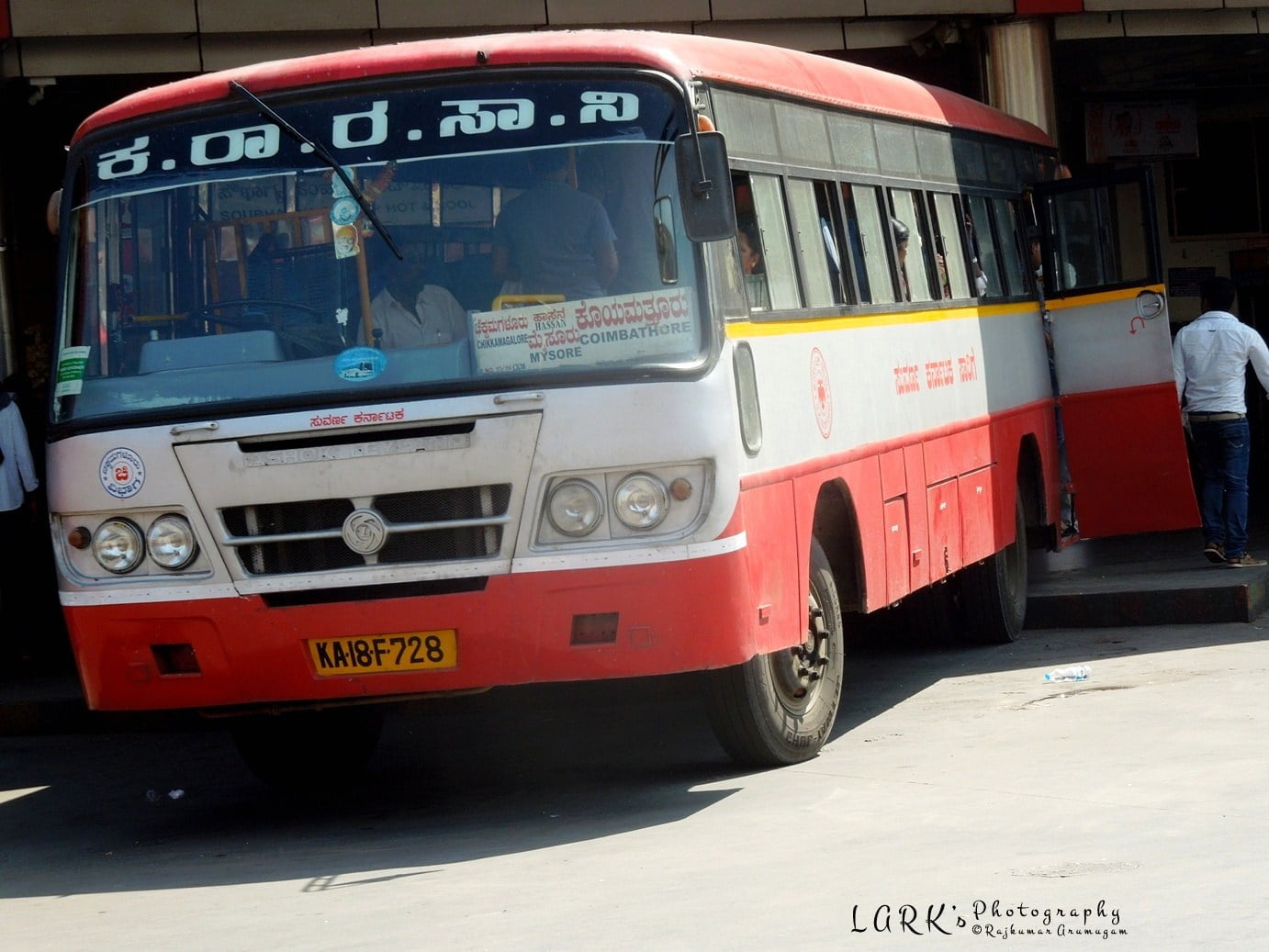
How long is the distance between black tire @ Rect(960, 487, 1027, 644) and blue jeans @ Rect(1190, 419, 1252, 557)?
5.54 feet

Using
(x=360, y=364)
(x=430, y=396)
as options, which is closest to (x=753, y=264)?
(x=430, y=396)

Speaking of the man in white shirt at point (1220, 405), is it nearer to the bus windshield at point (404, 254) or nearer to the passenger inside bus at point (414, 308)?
the bus windshield at point (404, 254)

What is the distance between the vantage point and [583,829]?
7.06m

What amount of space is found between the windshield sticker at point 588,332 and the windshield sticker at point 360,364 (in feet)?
1.07

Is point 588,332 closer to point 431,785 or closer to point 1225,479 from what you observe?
point 431,785

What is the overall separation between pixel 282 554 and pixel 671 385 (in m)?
1.45

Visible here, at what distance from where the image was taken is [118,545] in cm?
726

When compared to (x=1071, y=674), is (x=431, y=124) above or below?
above

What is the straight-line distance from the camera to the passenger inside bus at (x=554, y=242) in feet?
22.9

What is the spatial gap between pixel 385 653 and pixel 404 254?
52.8 inches

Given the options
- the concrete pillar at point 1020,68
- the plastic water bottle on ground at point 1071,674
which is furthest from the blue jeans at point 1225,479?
the concrete pillar at point 1020,68

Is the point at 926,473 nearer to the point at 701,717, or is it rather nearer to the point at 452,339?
the point at 701,717

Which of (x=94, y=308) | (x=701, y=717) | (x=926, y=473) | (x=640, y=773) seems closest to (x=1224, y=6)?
(x=926, y=473)

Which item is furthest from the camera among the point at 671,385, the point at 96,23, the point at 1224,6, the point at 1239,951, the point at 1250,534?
the point at 1250,534
